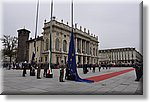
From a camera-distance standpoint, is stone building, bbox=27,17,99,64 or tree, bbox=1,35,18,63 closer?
tree, bbox=1,35,18,63

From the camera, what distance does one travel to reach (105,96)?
4371mm

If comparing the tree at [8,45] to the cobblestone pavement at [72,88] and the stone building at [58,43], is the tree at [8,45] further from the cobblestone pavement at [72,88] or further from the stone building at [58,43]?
the stone building at [58,43]

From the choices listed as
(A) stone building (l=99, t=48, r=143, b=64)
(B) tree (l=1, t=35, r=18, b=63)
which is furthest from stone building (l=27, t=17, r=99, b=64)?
(A) stone building (l=99, t=48, r=143, b=64)

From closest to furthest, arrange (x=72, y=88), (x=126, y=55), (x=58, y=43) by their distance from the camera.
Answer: (x=72, y=88), (x=126, y=55), (x=58, y=43)

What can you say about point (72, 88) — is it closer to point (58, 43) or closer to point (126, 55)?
point (126, 55)


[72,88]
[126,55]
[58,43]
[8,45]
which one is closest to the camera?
[72,88]

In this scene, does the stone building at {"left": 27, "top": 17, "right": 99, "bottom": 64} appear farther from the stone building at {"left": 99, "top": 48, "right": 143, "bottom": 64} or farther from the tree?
the stone building at {"left": 99, "top": 48, "right": 143, "bottom": 64}

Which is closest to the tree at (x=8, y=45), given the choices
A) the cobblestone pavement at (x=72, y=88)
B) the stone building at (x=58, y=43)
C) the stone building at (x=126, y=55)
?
the cobblestone pavement at (x=72, y=88)

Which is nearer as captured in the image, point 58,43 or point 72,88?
point 72,88

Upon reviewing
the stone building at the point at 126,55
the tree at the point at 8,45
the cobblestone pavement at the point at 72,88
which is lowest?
the cobblestone pavement at the point at 72,88

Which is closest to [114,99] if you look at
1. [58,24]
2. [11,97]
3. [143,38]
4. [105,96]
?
[105,96]

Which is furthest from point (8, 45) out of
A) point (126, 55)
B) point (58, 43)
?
point (58, 43)

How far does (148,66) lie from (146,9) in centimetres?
159

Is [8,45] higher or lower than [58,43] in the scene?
lower
